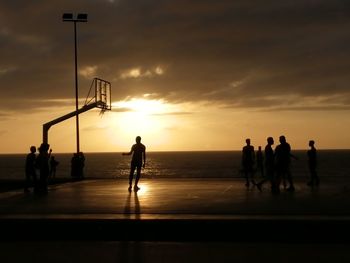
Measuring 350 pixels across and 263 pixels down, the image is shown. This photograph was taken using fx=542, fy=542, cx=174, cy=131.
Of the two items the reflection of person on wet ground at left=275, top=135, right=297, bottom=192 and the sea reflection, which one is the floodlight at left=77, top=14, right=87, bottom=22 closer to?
the reflection of person on wet ground at left=275, top=135, right=297, bottom=192

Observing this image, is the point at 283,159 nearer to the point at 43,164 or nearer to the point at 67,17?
the point at 43,164

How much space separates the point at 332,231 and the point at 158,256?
10.2ft

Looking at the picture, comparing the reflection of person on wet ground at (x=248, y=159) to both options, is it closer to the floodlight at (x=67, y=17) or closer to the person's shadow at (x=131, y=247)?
the person's shadow at (x=131, y=247)

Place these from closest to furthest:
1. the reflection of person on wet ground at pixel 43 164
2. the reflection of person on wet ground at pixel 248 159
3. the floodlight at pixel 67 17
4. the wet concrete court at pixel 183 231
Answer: the wet concrete court at pixel 183 231
the reflection of person on wet ground at pixel 43 164
the reflection of person on wet ground at pixel 248 159
the floodlight at pixel 67 17

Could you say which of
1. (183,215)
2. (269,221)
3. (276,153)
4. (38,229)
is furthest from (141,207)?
(276,153)

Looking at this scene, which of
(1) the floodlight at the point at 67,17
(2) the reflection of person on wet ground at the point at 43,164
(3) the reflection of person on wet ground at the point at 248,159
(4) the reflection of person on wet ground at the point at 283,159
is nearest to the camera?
(4) the reflection of person on wet ground at the point at 283,159

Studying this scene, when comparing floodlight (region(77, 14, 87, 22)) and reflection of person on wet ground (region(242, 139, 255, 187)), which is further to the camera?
floodlight (region(77, 14, 87, 22))

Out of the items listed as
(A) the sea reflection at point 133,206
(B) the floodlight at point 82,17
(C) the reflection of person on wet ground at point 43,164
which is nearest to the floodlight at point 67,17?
(B) the floodlight at point 82,17

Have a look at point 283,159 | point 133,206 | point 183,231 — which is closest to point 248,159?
point 283,159

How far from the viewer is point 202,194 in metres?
15.6

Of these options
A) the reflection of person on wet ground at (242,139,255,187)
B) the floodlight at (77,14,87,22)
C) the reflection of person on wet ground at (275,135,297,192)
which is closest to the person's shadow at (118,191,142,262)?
the reflection of person on wet ground at (275,135,297,192)

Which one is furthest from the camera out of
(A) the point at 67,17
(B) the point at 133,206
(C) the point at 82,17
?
(C) the point at 82,17

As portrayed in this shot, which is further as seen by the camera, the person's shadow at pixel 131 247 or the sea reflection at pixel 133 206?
the sea reflection at pixel 133 206

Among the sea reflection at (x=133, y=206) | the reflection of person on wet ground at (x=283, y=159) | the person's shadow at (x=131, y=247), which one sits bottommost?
the person's shadow at (x=131, y=247)
